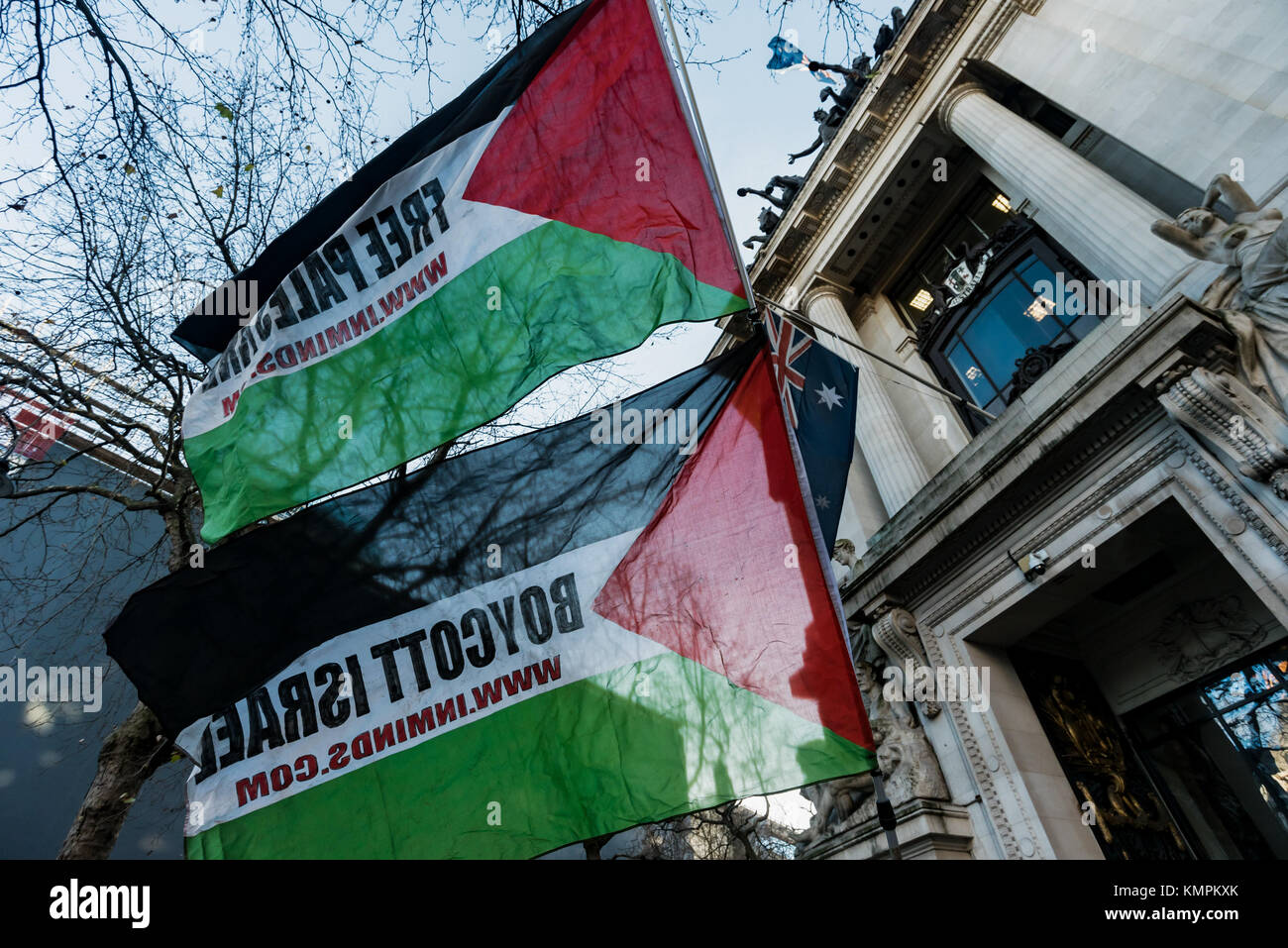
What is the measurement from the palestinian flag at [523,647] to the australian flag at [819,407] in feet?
0.66

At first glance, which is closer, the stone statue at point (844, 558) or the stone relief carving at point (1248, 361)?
the stone relief carving at point (1248, 361)

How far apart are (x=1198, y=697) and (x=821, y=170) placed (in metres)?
12.5

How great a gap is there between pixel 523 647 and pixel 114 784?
25.8 ft

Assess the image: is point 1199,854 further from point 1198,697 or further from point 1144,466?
point 1144,466

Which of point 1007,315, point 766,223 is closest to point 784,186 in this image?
point 766,223

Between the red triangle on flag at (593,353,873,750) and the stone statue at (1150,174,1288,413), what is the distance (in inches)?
209

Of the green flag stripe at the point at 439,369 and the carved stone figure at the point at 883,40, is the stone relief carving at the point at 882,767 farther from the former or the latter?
the carved stone figure at the point at 883,40

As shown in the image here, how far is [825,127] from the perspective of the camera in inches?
656

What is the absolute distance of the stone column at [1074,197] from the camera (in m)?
8.48

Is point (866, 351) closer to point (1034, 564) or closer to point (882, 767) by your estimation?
point (1034, 564)

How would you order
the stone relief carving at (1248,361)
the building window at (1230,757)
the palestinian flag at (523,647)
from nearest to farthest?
1. the palestinian flag at (523,647)
2. the stone relief carving at (1248,361)
3. the building window at (1230,757)

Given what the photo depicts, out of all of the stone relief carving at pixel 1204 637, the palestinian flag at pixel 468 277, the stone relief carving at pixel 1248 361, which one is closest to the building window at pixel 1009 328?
the stone relief carving at pixel 1248 361
